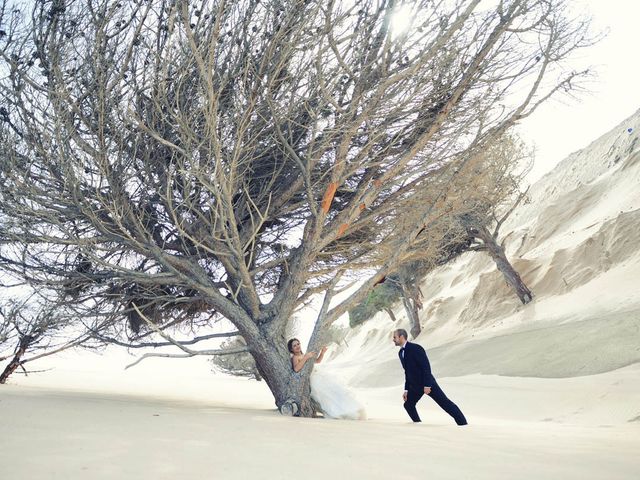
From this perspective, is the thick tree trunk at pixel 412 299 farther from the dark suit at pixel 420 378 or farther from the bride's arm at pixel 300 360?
the dark suit at pixel 420 378

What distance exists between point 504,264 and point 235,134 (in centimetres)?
1806

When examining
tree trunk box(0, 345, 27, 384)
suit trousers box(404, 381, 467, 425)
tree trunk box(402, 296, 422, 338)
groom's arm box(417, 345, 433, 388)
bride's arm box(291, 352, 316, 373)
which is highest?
tree trunk box(402, 296, 422, 338)

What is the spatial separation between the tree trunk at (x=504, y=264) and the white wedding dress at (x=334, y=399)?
637 inches

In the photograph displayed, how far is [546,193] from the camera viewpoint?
4806 centimetres

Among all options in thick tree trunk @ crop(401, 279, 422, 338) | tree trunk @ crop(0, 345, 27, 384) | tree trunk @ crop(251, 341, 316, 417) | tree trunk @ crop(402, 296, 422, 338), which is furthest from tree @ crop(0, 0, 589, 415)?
tree trunk @ crop(402, 296, 422, 338)

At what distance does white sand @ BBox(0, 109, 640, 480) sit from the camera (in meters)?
3.73

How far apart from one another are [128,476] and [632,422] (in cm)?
781

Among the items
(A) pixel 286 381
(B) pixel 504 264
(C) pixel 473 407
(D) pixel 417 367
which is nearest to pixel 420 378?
(D) pixel 417 367

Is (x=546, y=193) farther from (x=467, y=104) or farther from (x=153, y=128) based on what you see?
(x=153, y=128)

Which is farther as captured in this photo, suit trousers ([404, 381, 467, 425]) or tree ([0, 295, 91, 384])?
tree ([0, 295, 91, 384])

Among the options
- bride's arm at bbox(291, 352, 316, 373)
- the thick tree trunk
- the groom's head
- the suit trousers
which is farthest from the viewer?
the thick tree trunk

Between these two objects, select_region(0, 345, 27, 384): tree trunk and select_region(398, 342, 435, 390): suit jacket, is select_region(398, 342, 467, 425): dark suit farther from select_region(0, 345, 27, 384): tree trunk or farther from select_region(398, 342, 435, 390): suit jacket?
select_region(0, 345, 27, 384): tree trunk

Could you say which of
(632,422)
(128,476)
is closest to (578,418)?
(632,422)

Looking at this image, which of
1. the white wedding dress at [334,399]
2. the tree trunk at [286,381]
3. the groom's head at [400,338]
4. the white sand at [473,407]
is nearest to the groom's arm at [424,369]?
the groom's head at [400,338]
